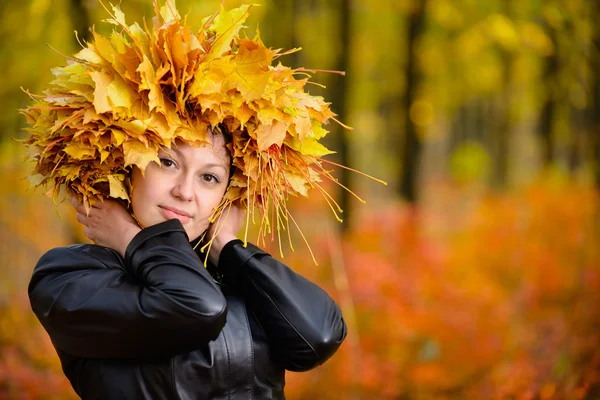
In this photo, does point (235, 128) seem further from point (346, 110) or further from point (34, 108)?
point (346, 110)

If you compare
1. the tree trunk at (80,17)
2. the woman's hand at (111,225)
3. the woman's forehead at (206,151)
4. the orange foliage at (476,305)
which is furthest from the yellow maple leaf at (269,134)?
the orange foliage at (476,305)

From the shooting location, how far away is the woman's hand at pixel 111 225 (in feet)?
5.98

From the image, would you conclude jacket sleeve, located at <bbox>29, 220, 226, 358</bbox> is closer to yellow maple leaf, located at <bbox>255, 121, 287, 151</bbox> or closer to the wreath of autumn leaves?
the wreath of autumn leaves

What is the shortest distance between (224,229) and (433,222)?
8296 mm

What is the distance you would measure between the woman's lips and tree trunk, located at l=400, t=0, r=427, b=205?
24.5ft

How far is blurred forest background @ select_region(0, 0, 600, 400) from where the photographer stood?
5797 millimetres

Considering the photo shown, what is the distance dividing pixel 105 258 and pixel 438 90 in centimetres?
1031

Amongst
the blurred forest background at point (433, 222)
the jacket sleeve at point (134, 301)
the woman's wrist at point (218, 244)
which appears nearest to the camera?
the jacket sleeve at point (134, 301)

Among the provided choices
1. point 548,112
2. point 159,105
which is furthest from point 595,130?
point 159,105

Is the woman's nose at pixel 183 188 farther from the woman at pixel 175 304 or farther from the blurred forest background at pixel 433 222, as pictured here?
the blurred forest background at pixel 433 222

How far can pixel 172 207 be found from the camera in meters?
1.83

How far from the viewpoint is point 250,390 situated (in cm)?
180

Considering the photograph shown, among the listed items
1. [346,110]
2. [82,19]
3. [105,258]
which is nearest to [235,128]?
[105,258]

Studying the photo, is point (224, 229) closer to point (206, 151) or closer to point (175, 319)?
point (206, 151)
